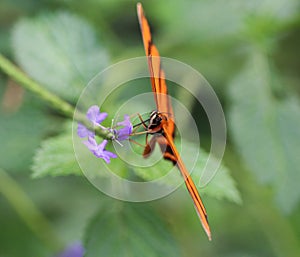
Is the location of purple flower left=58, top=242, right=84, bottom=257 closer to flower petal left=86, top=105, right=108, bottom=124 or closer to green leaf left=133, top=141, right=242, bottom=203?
green leaf left=133, top=141, right=242, bottom=203

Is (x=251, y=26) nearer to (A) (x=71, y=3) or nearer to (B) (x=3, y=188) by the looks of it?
(A) (x=71, y=3)

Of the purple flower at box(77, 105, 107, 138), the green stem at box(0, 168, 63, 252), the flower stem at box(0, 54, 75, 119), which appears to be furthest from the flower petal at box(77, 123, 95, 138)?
the green stem at box(0, 168, 63, 252)

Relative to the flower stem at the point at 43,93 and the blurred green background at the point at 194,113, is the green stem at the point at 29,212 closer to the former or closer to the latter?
the blurred green background at the point at 194,113

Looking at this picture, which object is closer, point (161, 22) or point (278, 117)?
point (278, 117)

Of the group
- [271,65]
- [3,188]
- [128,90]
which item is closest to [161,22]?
[128,90]

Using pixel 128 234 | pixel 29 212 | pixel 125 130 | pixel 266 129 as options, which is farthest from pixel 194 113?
pixel 125 130
